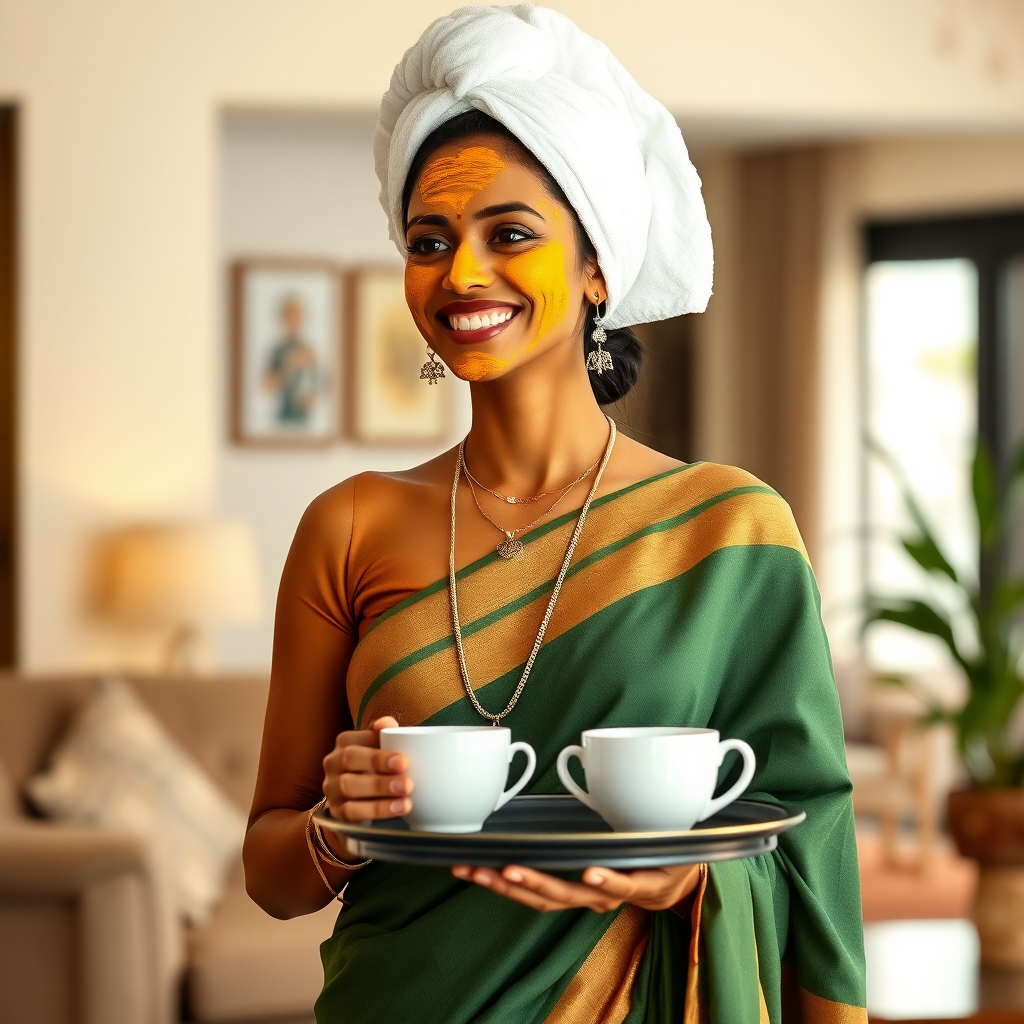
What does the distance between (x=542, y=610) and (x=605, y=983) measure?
302 mm

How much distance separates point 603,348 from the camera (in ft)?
5.05

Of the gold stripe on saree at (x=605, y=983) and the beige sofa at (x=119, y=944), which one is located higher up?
the gold stripe on saree at (x=605, y=983)

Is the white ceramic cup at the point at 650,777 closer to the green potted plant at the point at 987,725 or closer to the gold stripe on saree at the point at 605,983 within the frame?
the gold stripe on saree at the point at 605,983

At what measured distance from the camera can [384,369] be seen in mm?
6648

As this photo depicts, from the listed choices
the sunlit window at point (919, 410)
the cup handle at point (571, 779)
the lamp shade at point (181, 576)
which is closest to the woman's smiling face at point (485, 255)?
the cup handle at point (571, 779)

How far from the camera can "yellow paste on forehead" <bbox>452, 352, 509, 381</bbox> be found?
134cm

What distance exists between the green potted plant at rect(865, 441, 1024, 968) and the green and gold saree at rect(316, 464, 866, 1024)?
1.95m

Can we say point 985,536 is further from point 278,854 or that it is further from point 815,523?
point 815,523

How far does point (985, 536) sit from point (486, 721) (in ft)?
7.68

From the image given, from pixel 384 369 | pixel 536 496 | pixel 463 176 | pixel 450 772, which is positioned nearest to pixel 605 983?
pixel 450 772

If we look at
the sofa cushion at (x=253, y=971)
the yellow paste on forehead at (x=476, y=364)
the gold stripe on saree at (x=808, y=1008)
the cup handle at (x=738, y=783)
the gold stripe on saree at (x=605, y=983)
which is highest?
the yellow paste on forehead at (x=476, y=364)

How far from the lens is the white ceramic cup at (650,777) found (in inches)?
44.2

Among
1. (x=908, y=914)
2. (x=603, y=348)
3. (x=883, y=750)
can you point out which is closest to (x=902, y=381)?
(x=883, y=750)

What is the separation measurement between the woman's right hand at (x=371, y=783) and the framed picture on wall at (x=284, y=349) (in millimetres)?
5321
